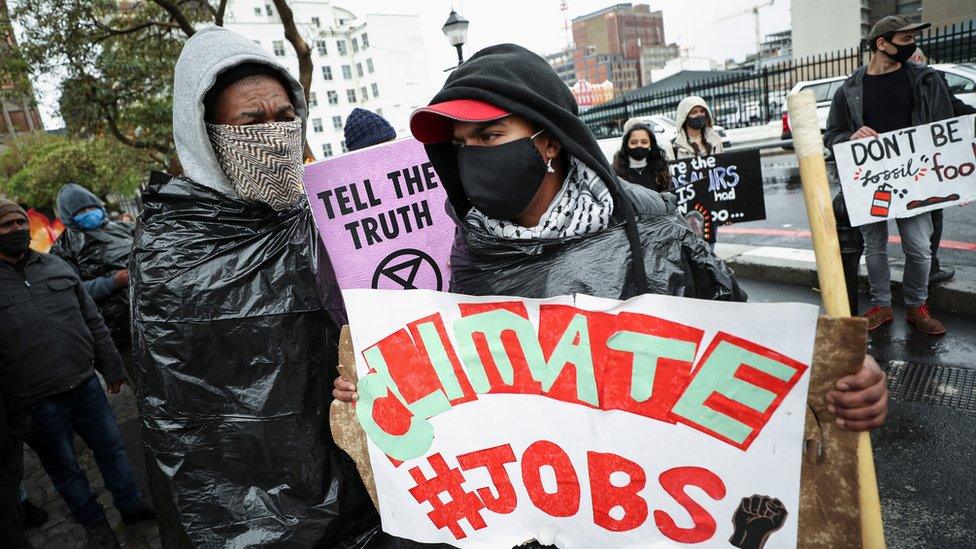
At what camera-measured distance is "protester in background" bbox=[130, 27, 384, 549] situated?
1.67 m

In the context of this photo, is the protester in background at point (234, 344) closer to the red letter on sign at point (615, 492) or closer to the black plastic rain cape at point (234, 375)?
the black plastic rain cape at point (234, 375)

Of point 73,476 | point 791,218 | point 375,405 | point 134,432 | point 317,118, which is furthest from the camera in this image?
point 317,118

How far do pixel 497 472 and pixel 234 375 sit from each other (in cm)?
84

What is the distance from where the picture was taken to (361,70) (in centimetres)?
6862

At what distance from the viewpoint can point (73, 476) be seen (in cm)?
304

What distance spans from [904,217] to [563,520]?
3.77 meters

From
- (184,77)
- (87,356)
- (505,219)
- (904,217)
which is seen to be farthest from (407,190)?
(904,217)

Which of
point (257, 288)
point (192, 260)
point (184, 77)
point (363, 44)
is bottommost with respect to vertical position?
point (257, 288)

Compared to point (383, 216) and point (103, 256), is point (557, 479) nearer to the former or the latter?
point (383, 216)

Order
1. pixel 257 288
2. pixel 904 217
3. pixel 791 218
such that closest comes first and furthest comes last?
pixel 257 288
pixel 904 217
pixel 791 218

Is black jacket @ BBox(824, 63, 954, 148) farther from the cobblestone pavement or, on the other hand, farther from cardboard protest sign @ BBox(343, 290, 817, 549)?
the cobblestone pavement

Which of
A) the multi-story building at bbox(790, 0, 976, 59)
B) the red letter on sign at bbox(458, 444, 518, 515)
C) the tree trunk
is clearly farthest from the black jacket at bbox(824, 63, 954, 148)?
the multi-story building at bbox(790, 0, 976, 59)

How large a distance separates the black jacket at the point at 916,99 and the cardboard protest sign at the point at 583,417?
3198mm

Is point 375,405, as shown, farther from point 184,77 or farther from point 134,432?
point 134,432
